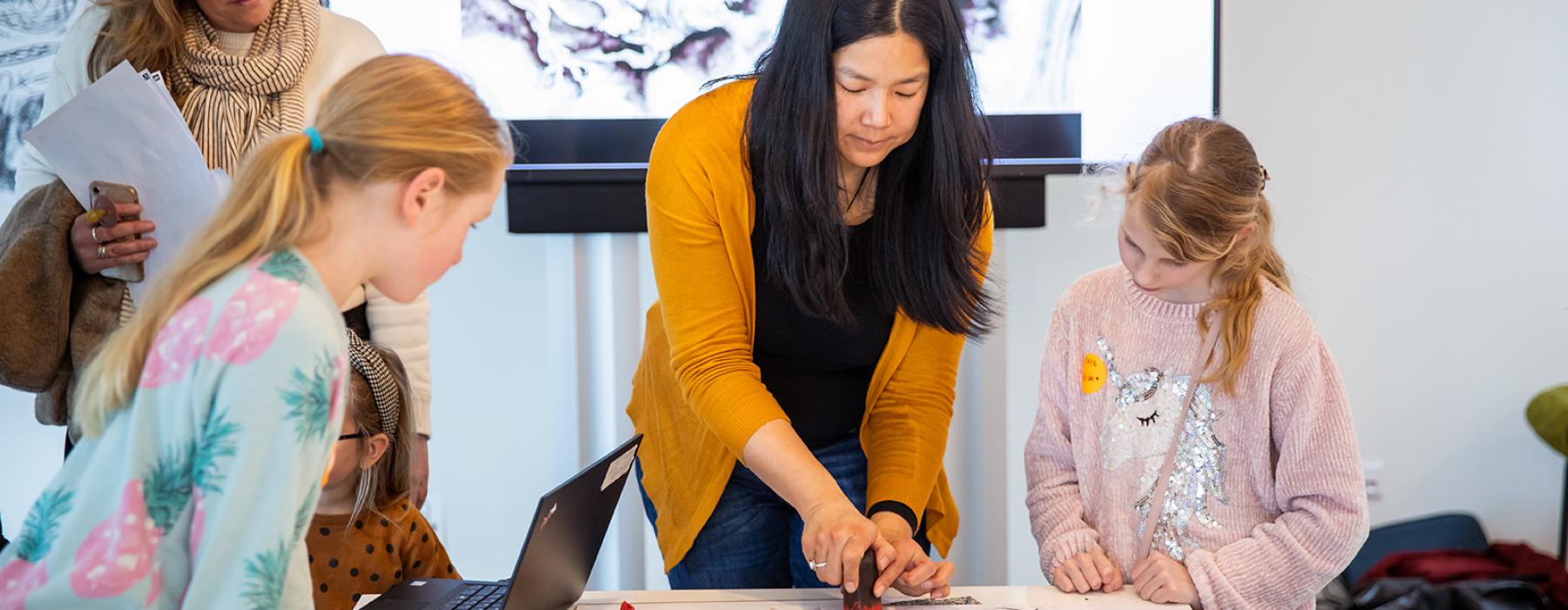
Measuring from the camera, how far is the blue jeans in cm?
157

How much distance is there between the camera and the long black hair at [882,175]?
4.48 feet

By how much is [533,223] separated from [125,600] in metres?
1.62

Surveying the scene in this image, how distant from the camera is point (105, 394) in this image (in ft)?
2.88

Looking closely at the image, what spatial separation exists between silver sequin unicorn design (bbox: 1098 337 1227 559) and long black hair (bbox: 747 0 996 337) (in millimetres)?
210

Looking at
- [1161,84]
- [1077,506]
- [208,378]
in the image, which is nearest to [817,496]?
[1077,506]

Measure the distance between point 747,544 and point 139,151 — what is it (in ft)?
2.98

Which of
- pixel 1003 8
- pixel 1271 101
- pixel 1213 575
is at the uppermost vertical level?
pixel 1003 8

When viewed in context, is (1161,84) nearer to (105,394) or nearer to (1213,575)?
(1213,575)

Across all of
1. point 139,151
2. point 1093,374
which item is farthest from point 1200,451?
point 139,151

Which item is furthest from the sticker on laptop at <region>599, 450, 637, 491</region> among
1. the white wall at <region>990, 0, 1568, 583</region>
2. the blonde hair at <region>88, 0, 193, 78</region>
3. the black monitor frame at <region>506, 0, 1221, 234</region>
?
the white wall at <region>990, 0, 1568, 583</region>

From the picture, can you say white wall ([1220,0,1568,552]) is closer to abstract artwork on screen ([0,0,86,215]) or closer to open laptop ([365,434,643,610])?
open laptop ([365,434,643,610])

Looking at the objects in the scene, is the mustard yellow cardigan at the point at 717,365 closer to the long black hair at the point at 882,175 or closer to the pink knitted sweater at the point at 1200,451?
the long black hair at the point at 882,175

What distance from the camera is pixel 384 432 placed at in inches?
66.0


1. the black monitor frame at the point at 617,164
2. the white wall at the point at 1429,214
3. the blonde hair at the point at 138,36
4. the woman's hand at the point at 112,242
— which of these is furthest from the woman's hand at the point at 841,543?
the white wall at the point at 1429,214
